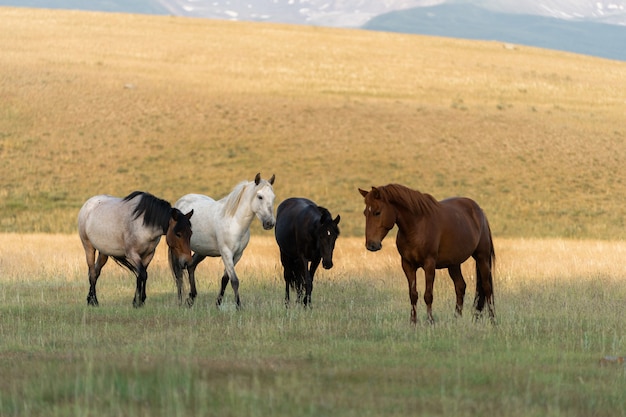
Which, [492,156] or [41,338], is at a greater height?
[41,338]

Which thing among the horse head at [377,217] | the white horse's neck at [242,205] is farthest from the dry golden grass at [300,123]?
the horse head at [377,217]

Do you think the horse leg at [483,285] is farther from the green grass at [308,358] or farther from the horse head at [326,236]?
the horse head at [326,236]

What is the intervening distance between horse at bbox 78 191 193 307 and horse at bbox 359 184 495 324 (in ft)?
12.8

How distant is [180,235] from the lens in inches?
626

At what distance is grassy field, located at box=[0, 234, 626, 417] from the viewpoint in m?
8.34

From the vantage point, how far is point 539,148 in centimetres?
5162

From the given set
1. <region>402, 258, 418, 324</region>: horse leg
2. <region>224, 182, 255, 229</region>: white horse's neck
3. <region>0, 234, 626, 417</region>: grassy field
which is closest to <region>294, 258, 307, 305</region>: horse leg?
<region>0, 234, 626, 417</region>: grassy field

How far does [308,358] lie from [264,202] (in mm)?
5522

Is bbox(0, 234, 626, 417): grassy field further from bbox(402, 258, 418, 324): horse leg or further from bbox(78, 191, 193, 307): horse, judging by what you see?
bbox(78, 191, 193, 307): horse

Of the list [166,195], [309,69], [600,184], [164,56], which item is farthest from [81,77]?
[600,184]

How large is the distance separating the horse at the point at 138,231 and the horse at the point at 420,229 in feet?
12.8

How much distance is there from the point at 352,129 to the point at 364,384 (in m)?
44.6

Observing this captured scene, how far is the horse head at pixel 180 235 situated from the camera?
1583 cm

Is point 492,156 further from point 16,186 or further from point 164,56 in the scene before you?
point 164,56
